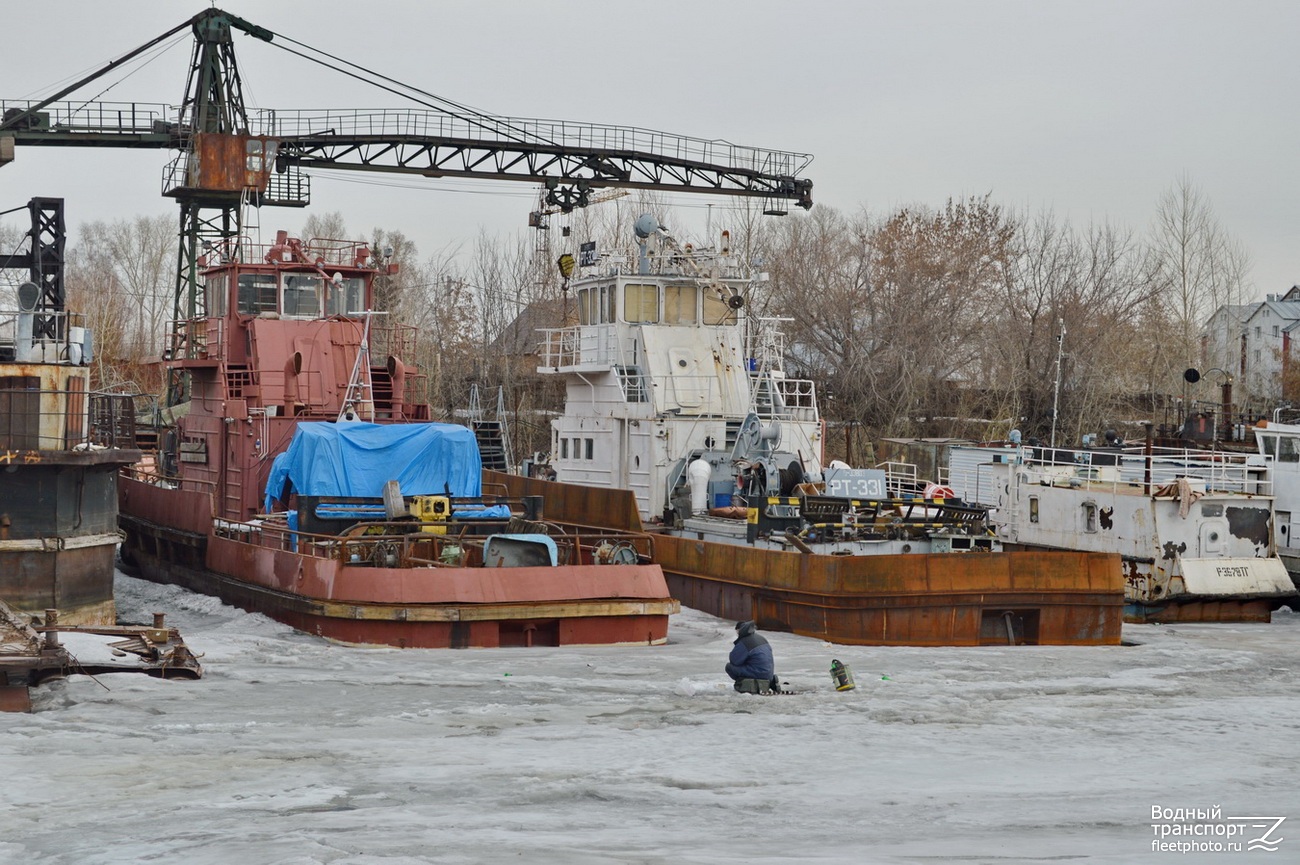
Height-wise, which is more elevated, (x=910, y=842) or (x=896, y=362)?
(x=896, y=362)

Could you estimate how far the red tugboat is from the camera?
65.7 ft

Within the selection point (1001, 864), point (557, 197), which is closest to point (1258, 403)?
point (557, 197)

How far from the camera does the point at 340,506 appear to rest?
73.0 feet

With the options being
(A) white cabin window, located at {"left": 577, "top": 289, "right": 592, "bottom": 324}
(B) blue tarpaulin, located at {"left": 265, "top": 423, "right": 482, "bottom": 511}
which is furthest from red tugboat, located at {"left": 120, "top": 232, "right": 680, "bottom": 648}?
(A) white cabin window, located at {"left": 577, "top": 289, "right": 592, "bottom": 324}

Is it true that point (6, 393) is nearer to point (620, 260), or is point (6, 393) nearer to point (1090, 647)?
point (620, 260)

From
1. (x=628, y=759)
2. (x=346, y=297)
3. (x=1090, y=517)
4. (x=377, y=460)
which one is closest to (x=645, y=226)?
(x=346, y=297)

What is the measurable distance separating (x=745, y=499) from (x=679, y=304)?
4769 mm

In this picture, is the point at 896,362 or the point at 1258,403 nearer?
the point at 896,362

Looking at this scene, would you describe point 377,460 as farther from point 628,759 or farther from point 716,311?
point 628,759

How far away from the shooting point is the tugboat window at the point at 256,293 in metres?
26.8

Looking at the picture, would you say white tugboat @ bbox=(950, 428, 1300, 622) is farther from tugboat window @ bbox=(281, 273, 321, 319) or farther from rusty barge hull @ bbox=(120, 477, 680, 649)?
tugboat window @ bbox=(281, 273, 321, 319)

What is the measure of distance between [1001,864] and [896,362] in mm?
39126

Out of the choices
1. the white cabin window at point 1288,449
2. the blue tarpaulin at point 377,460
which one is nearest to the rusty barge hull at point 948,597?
the blue tarpaulin at point 377,460

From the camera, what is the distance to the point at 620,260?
2917 centimetres
